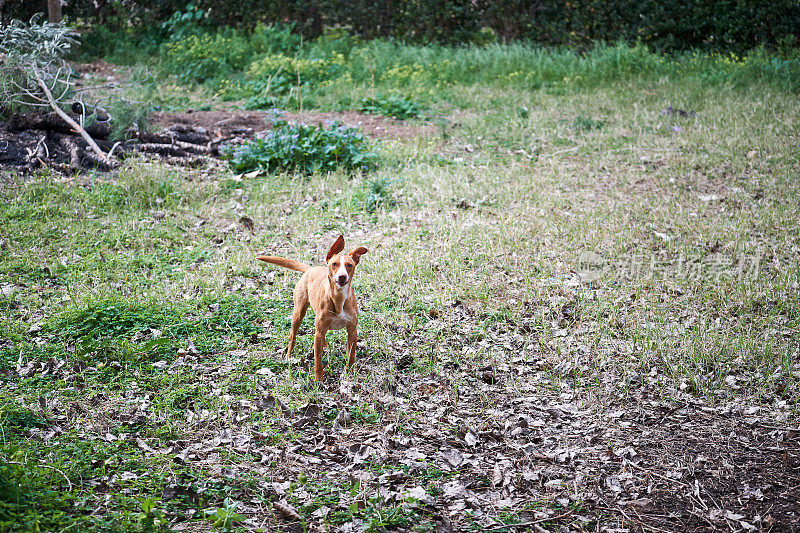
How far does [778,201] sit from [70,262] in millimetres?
6852

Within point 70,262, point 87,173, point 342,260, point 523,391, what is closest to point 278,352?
point 342,260

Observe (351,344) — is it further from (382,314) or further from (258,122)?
(258,122)

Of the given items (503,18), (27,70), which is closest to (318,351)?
(27,70)

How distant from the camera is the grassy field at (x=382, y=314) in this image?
318 cm

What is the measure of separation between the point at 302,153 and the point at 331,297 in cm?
445

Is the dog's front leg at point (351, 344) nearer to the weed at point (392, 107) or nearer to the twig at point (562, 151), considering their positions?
the twig at point (562, 151)

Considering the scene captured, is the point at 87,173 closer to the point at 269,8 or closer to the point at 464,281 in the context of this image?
the point at 464,281

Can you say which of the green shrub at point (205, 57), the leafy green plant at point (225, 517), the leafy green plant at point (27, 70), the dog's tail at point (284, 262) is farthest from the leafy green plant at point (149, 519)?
the green shrub at point (205, 57)

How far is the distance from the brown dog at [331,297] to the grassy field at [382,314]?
0.29 m

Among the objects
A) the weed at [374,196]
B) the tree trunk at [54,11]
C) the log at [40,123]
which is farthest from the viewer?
the tree trunk at [54,11]

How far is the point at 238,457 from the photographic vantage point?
3.39 metres

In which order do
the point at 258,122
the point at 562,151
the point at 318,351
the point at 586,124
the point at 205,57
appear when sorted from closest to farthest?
the point at 318,351 < the point at 562,151 < the point at 586,124 < the point at 258,122 < the point at 205,57

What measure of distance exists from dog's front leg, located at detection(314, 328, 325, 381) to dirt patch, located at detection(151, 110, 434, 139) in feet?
18.3

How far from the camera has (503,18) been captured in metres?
14.4
